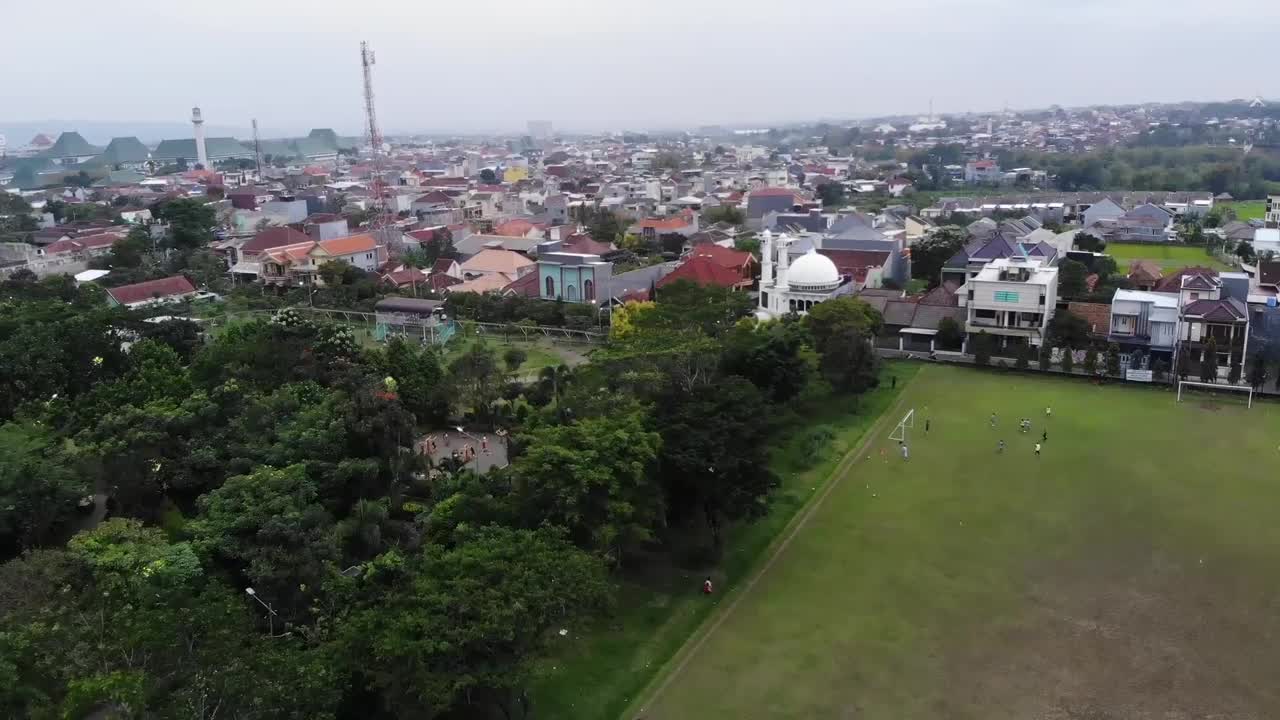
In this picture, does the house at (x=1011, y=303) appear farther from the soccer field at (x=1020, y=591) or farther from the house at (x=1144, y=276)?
the house at (x=1144, y=276)

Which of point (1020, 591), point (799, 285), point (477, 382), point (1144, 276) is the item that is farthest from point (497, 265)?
point (1020, 591)

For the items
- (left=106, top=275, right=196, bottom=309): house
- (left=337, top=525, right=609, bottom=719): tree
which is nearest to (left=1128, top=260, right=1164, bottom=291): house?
(left=337, top=525, right=609, bottom=719): tree

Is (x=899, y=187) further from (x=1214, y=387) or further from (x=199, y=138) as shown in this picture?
(x=199, y=138)

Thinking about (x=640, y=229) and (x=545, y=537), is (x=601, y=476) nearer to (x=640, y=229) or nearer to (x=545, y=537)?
(x=545, y=537)

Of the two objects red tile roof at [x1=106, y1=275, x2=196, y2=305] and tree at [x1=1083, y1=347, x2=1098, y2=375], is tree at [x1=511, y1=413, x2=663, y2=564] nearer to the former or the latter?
tree at [x1=1083, y1=347, x2=1098, y2=375]

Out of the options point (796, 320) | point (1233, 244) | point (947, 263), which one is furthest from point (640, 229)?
point (1233, 244)

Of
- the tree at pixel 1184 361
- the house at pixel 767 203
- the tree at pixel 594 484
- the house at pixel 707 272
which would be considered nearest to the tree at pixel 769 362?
the tree at pixel 594 484
